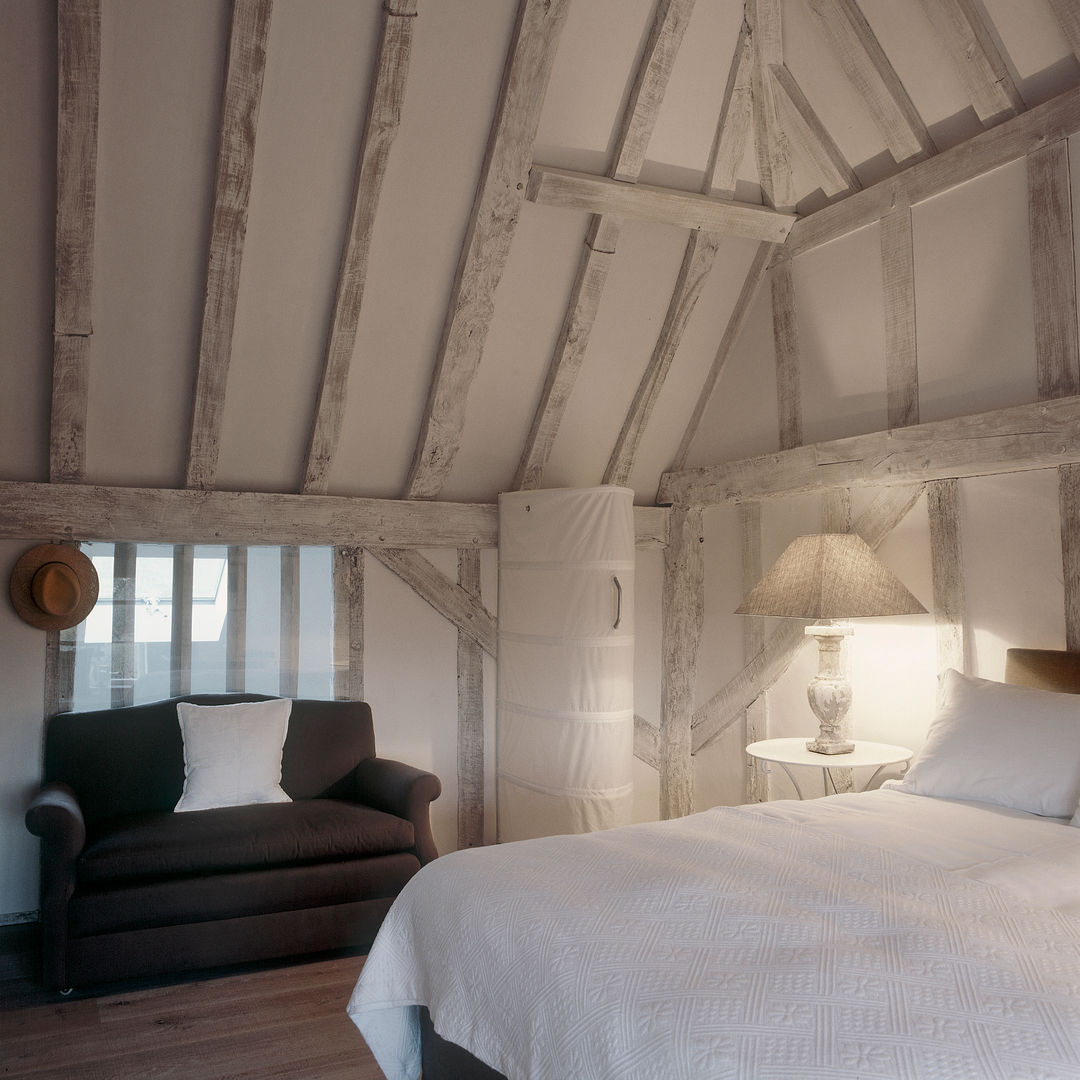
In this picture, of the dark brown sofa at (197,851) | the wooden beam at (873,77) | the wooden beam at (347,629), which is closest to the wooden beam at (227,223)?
the wooden beam at (347,629)

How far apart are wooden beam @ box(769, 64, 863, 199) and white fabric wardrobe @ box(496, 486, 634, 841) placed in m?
1.69

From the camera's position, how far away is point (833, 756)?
3.87 meters

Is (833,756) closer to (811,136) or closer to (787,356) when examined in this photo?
(787,356)

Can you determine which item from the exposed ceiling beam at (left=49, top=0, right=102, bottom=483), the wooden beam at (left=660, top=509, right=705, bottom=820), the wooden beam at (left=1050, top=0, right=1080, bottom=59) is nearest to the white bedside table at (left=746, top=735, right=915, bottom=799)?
the wooden beam at (left=660, top=509, right=705, bottom=820)

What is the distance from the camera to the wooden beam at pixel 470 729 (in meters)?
4.98

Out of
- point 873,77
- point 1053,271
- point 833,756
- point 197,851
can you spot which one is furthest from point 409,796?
point 873,77

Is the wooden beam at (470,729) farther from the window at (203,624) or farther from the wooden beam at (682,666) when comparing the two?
the wooden beam at (682,666)

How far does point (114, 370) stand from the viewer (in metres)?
4.04

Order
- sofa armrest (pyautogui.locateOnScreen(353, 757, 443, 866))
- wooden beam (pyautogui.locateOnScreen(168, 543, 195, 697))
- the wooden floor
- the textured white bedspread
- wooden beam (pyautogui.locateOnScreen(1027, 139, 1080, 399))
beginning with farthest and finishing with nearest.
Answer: wooden beam (pyautogui.locateOnScreen(168, 543, 195, 697)) → sofa armrest (pyautogui.locateOnScreen(353, 757, 443, 866)) → wooden beam (pyautogui.locateOnScreen(1027, 139, 1080, 399)) → the wooden floor → the textured white bedspread

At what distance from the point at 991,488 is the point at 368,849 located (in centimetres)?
279

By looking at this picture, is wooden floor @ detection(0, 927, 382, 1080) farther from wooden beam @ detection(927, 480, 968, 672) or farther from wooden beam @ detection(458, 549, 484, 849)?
wooden beam @ detection(927, 480, 968, 672)

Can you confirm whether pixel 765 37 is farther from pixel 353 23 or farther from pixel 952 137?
pixel 353 23

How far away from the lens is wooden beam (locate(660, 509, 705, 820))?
17.5ft

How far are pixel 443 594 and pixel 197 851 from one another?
1846 millimetres
